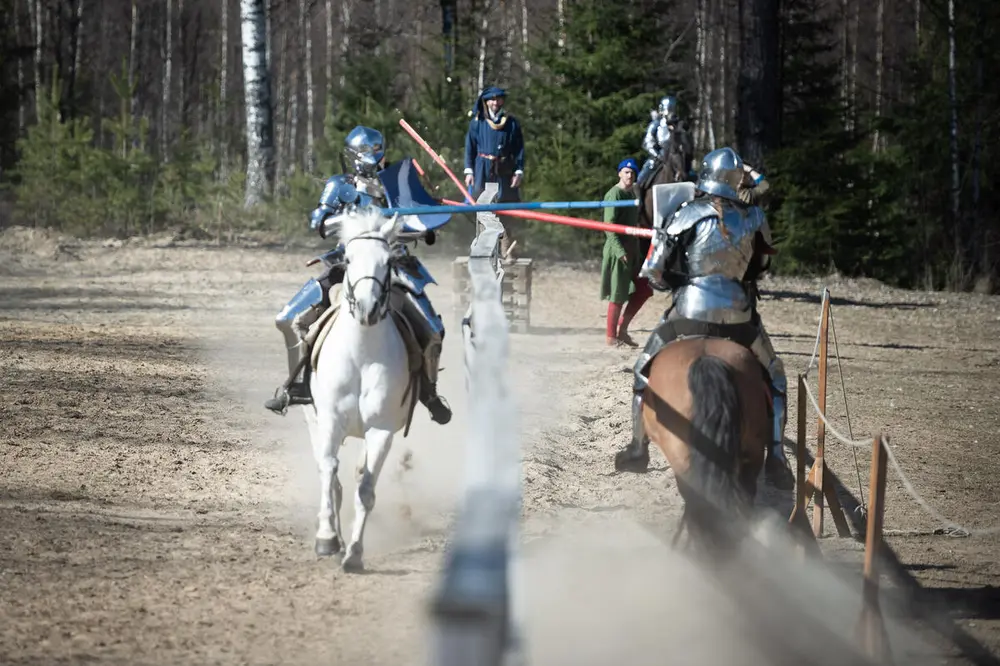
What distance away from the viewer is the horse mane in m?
7.21

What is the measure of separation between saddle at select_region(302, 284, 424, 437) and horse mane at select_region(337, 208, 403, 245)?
0.48 meters

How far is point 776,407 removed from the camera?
7363mm

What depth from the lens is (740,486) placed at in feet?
21.1

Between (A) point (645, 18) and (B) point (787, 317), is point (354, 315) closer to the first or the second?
(B) point (787, 317)

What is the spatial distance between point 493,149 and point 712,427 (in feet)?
31.7

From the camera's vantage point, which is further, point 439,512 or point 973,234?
point 973,234

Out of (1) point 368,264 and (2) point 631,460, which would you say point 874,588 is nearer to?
(2) point 631,460

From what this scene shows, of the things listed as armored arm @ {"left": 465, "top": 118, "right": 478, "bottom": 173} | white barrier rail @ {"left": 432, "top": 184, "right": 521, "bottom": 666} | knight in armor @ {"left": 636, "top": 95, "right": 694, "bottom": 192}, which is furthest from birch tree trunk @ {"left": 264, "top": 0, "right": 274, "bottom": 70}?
white barrier rail @ {"left": 432, "top": 184, "right": 521, "bottom": 666}

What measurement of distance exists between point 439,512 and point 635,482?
5.83 feet

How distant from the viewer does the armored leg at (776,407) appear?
7.27 meters

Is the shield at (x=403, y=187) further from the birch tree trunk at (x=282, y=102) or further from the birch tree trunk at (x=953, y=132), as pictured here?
the birch tree trunk at (x=282, y=102)

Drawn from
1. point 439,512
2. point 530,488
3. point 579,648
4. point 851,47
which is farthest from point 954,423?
point 851,47

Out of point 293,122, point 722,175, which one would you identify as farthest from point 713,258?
point 293,122

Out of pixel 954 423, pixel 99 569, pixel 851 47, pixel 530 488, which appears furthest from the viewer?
pixel 851 47
